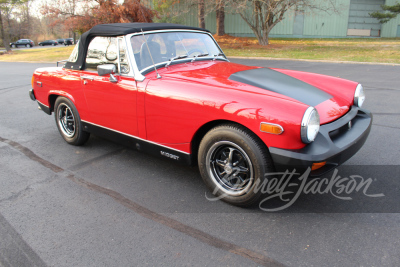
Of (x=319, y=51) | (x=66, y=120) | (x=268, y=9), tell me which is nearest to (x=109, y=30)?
(x=66, y=120)

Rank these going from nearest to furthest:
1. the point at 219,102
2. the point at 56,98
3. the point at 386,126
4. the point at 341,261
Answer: the point at 341,261 < the point at 219,102 < the point at 56,98 < the point at 386,126

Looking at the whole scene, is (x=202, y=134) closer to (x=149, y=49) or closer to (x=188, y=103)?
(x=188, y=103)

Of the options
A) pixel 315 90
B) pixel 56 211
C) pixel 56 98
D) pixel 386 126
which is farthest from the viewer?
pixel 386 126

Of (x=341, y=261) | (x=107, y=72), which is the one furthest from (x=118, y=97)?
(x=341, y=261)

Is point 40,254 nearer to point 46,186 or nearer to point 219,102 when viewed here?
point 46,186

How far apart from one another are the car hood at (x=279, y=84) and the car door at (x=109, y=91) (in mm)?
465

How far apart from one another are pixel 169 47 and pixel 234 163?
1753mm

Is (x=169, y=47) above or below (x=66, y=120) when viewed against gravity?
above

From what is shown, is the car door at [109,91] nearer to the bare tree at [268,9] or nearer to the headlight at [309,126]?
the headlight at [309,126]

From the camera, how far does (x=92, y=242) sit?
8.17 ft

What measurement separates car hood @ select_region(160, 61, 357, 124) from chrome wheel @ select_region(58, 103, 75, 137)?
1868 millimetres

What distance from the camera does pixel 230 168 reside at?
2.85m

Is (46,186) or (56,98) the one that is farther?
(56,98)

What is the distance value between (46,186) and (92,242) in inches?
50.4
